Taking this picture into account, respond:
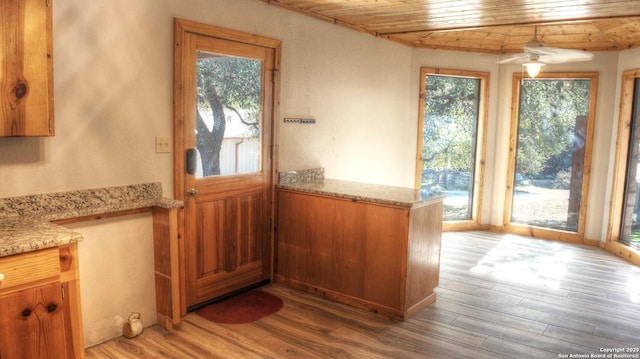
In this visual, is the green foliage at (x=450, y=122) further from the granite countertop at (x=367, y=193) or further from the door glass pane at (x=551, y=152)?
the granite countertop at (x=367, y=193)

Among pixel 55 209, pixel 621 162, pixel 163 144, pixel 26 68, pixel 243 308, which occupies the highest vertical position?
pixel 26 68

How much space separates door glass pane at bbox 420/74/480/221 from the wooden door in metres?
2.89

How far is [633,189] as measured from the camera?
5.34 m

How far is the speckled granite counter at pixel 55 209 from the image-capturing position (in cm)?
208

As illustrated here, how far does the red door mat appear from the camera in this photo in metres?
3.45

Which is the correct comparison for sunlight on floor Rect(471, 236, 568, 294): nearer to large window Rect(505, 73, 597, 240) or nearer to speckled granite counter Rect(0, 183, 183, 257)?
large window Rect(505, 73, 597, 240)

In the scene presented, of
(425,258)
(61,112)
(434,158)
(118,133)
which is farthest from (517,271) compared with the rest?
(61,112)

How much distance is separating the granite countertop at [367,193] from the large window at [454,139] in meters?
2.35

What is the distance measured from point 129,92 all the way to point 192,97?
46cm

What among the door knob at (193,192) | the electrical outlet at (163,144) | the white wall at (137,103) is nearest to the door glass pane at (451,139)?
the white wall at (137,103)

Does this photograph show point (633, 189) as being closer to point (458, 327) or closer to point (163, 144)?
point (458, 327)

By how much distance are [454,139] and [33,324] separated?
538 cm

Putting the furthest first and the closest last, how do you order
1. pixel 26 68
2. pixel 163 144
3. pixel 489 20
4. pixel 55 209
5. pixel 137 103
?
pixel 489 20, pixel 163 144, pixel 137 103, pixel 55 209, pixel 26 68

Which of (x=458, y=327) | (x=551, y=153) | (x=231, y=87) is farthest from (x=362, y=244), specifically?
(x=551, y=153)
